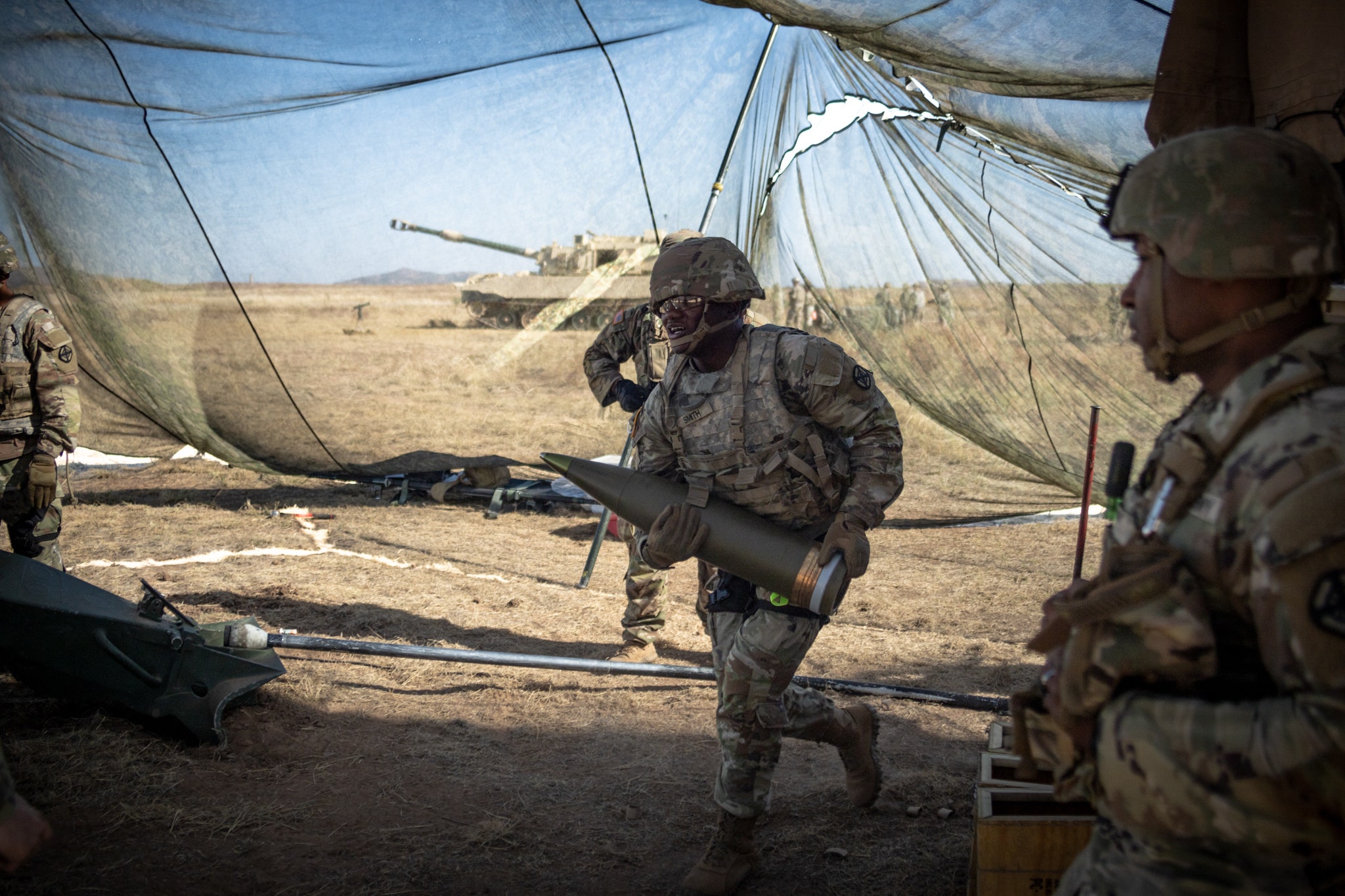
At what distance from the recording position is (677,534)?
311 cm

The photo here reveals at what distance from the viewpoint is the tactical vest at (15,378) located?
5.23 m

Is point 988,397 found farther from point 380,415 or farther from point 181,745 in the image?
point 181,745

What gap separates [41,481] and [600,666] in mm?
3113

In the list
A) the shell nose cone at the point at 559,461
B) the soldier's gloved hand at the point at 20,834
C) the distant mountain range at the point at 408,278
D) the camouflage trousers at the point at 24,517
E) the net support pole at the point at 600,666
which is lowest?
the net support pole at the point at 600,666

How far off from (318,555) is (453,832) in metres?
4.16

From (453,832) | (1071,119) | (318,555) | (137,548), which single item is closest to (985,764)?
(453,832)

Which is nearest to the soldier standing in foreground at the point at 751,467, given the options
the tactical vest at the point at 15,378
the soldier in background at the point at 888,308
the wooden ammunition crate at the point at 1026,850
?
the wooden ammunition crate at the point at 1026,850

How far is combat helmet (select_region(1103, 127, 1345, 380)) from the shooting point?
141cm

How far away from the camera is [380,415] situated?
8312 millimetres

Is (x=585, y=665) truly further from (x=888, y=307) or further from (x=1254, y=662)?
(x=888, y=307)

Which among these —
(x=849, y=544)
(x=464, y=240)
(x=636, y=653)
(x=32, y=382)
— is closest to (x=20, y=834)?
(x=849, y=544)

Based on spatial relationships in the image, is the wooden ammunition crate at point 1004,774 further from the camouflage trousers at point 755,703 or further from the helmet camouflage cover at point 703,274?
the helmet camouflage cover at point 703,274

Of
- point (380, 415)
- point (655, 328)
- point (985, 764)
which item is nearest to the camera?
point (985, 764)

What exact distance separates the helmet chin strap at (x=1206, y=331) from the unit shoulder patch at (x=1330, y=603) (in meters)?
0.42
